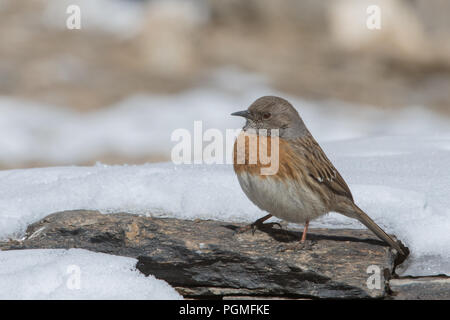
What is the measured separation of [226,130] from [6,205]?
6792 mm

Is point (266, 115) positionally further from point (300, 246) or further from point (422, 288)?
point (422, 288)

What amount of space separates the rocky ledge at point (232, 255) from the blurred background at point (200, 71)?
19.2 feet

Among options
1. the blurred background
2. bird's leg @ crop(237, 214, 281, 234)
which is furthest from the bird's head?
the blurred background

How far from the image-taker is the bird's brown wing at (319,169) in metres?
4.37

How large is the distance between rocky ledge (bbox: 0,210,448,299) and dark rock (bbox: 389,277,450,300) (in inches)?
0.6

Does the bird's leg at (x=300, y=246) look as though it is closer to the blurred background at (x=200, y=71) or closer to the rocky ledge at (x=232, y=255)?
the rocky ledge at (x=232, y=255)

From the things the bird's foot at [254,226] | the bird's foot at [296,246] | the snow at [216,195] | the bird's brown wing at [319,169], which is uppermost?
the bird's brown wing at [319,169]

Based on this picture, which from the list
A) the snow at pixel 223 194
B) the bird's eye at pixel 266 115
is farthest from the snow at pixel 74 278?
the bird's eye at pixel 266 115

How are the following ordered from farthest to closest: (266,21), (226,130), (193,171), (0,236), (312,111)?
(266,21)
(312,111)
(226,130)
(193,171)
(0,236)

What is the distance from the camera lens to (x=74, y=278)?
3988 mm

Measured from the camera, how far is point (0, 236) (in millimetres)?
4656

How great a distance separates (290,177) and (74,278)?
1529 mm

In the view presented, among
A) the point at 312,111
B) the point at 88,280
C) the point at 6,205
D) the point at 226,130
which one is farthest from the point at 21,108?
the point at 88,280
